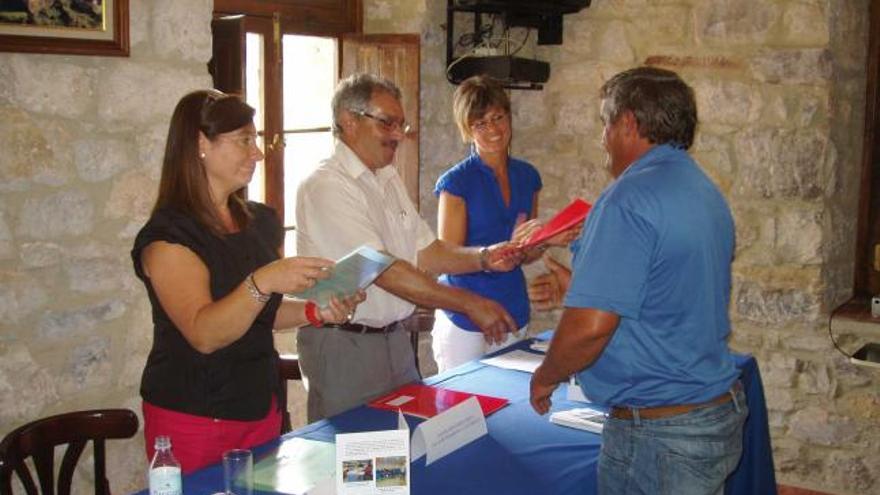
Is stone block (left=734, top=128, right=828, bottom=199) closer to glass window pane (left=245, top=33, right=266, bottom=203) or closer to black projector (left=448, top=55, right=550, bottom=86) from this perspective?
black projector (left=448, top=55, right=550, bottom=86)

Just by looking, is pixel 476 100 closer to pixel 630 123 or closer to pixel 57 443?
pixel 630 123

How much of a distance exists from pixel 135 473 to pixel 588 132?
2602 millimetres

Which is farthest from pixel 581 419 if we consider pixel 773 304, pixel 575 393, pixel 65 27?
pixel 773 304

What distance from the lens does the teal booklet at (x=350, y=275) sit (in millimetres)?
2047

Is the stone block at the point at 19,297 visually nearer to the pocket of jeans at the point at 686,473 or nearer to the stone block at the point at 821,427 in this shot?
the pocket of jeans at the point at 686,473

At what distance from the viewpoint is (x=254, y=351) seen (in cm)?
228

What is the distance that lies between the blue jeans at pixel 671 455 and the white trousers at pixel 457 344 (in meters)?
1.26

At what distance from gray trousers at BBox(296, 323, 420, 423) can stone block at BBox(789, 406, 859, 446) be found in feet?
6.94

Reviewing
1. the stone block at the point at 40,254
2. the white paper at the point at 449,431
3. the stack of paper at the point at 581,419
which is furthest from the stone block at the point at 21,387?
the stack of paper at the point at 581,419

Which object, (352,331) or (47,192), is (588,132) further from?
(47,192)

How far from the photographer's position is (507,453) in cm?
216

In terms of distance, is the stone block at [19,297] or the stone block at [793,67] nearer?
the stone block at [19,297]

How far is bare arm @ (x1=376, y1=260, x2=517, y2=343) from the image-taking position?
8.77 ft

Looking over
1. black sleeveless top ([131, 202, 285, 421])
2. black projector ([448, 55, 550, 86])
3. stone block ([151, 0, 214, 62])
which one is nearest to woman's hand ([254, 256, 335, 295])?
black sleeveless top ([131, 202, 285, 421])
